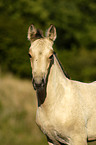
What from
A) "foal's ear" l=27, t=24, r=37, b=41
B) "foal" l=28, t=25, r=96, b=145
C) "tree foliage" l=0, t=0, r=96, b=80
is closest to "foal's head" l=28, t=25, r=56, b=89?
"foal" l=28, t=25, r=96, b=145

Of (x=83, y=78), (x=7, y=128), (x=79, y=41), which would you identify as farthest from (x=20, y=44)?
(x=79, y=41)

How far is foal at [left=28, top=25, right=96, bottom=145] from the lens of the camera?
397 centimetres

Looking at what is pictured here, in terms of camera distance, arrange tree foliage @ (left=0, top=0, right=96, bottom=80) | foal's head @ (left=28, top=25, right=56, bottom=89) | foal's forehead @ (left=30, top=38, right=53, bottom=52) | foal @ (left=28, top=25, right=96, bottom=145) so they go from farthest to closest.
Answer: tree foliage @ (left=0, top=0, right=96, bottom=80), foal @ (left=28, top=25, right=96, bottom=145), foal's forehead @ (left=30, top=38, right=53, bottom=52), foal's head @ (left=28, top=25, right=56, bottom=89)

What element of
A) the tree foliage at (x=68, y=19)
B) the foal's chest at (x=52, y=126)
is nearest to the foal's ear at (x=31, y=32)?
the foal's chest at (x=52, y=126)

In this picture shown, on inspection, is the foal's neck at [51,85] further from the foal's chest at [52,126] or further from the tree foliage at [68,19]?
the tree foliage at [68,19]

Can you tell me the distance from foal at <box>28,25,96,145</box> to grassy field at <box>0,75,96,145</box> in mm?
4971

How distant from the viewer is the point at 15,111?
11703mm

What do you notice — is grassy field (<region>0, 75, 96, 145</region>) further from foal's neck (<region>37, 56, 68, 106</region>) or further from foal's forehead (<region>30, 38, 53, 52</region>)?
foal's forehead (<region>30, 38, 53, 52</region>)

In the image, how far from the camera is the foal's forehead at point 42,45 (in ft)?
12.6

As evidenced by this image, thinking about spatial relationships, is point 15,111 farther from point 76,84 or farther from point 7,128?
point 76,84

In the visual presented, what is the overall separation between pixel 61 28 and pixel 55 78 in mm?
31382

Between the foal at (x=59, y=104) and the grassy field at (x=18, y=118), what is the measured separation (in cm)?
497

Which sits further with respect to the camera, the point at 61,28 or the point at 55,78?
the point at 61,28

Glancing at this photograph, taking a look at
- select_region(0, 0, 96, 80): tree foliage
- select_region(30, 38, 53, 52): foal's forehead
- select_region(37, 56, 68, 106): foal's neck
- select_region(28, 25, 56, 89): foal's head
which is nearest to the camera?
select_region(28, 25, 56, 89): foal's head
